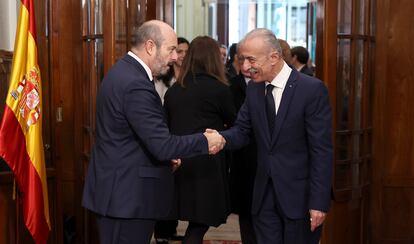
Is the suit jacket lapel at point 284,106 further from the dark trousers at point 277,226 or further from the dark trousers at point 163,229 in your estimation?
the dark trousers at point 163,229

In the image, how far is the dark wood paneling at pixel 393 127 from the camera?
4.45 meters

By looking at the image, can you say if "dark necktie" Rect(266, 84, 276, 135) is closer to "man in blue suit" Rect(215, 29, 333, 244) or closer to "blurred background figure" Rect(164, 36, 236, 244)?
"man in blue suit" Rect(215, 29, 333, 244)

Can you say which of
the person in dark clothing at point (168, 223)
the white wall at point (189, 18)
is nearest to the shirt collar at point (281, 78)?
the person in dark clothing at point (168, 223)

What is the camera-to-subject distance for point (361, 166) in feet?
14.3

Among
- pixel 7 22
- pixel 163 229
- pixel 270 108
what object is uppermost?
pixel 7 22

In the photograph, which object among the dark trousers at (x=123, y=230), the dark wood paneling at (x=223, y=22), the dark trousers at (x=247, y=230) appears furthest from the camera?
the dark wood paneling at (x=223, y=22)

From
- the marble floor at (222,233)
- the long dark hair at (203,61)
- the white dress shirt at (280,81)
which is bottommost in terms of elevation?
the marble floor at (222,233)

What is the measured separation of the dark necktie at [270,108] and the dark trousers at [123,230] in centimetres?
72

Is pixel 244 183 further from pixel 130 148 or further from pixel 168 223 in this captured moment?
pixel 130 148

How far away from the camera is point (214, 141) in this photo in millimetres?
3025

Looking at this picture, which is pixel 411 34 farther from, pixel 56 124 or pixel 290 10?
pixel 290 10

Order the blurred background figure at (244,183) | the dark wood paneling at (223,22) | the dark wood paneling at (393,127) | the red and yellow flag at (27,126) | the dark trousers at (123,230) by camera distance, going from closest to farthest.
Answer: the dark trousers at (123,230) → the red and yellow flag at (27,126) → the blurred background figure at (244,183) → the dark wood paneling at (393,127) → the dark wood paneling at (223,22)

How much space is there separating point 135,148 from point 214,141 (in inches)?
18.3

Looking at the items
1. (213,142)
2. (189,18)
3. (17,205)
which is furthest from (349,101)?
(189,18)
